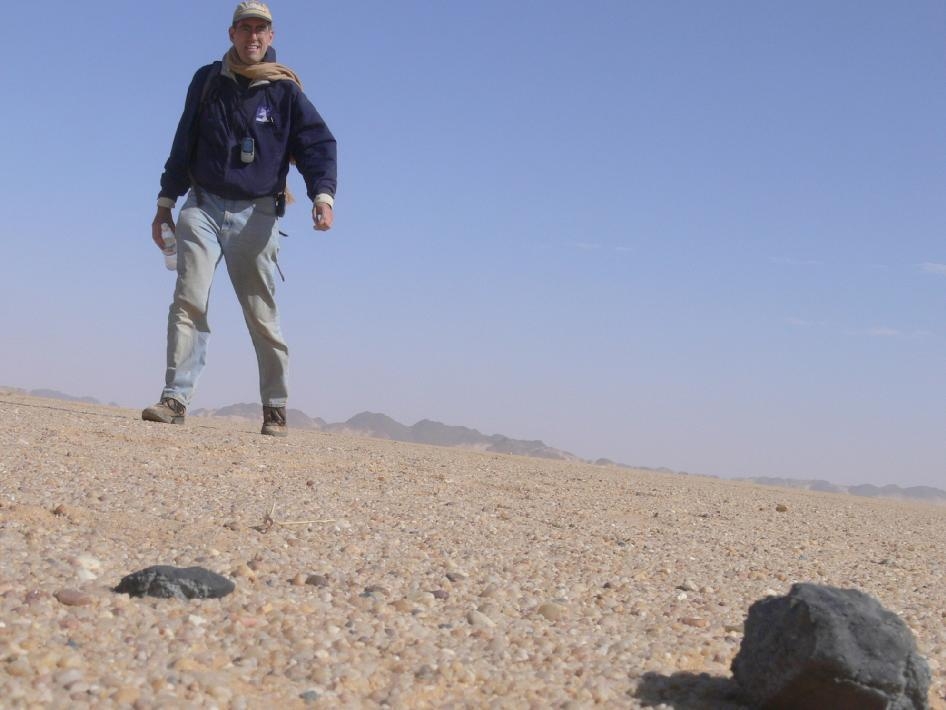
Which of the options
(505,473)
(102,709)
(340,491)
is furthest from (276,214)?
(102,709)

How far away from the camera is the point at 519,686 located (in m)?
1.98

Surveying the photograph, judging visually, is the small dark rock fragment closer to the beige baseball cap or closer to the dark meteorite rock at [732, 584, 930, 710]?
the dark meteorite rock at [732, 584, 930, 710]

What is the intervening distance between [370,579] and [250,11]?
12.3 ft

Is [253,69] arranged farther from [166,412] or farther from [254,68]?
[166,412]

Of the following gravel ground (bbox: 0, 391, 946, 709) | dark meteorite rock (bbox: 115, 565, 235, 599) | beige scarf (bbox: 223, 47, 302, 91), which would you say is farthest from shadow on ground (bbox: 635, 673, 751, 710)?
beige scarf (bbox: 223, 47, 302, 91)

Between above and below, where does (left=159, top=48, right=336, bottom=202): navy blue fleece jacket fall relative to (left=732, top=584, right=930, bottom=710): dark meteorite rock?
above

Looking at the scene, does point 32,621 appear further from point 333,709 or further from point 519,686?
point 519,686

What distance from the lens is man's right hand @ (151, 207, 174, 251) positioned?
19.0 ft

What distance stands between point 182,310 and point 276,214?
70 cm

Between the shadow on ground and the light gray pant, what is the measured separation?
390 centimetres

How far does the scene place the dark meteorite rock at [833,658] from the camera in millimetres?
1848

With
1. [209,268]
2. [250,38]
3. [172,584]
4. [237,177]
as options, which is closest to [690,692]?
[172,584]

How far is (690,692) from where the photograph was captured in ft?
6.75

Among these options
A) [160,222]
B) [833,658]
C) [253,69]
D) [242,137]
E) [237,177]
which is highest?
[253,69]
